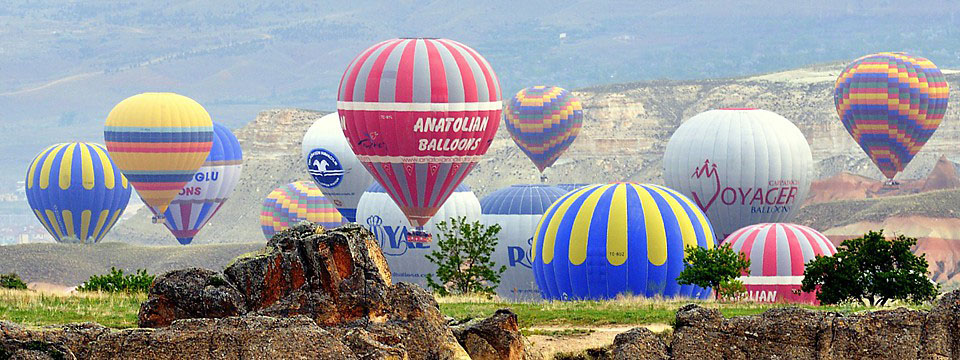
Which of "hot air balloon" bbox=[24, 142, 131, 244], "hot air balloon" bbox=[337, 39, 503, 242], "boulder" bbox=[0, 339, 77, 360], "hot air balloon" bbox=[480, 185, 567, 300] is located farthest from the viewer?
"hot air balloon" bbox=[24, 142, 131, 244]

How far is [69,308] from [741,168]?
141 ft

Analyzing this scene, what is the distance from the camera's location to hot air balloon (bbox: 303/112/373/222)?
81.2 metres

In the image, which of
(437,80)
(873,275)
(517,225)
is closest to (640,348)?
(873,275)

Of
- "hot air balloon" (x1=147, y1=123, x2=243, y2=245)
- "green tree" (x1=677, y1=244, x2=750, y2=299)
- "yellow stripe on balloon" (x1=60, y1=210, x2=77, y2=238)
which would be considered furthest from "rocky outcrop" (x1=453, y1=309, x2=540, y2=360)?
"hot air balloon" (x1=147, y1=123, x2=243, y2=245)

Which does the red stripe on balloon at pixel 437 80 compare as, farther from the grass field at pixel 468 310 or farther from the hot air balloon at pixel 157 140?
the hot air balloon at pixel 157 140

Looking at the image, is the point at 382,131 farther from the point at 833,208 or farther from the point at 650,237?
the point at 833,208

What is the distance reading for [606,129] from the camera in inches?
6939

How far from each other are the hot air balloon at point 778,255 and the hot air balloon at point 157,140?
40.8m

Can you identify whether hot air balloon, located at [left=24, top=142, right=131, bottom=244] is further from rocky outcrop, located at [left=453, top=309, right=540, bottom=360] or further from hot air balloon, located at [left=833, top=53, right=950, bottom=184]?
A: rocky outcrop, located at [left=453, top=309, right=540, bottom=360]

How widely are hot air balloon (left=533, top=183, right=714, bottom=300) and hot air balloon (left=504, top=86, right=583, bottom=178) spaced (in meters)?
61.5

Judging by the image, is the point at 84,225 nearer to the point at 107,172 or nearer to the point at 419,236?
the point at 107,172

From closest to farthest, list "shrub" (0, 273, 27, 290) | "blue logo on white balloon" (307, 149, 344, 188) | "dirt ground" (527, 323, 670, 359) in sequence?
1. "dirt ground" (527, 323, 670, 359)
2. "shrub" (0, 273, 27, 290)
3. "blue logo on white balloon" (307, 149, 344, 188)

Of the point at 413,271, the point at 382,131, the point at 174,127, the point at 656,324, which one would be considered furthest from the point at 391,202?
the point at 656,324

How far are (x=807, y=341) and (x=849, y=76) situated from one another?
71106mm
